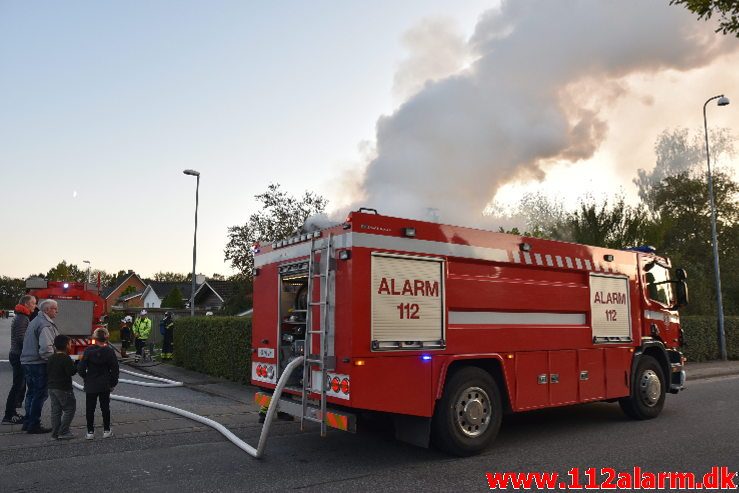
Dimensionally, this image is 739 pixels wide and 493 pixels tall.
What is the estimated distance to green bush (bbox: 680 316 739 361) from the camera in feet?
59.8

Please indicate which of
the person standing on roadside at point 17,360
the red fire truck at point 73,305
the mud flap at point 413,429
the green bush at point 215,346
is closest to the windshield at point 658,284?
the mud flap at point 413,429

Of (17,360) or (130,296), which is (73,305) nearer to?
(17,360)

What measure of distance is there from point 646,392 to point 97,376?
25.1 ft

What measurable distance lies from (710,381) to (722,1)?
9.15 metres

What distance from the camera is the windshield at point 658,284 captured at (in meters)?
8.86

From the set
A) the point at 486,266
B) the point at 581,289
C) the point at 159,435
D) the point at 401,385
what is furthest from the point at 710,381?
the point at 159,435

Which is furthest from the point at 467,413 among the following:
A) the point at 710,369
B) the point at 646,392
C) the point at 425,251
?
the point at 710,369

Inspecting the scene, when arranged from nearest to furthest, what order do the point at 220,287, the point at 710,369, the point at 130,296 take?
1. the point at 710,369
2. the point at 220,287
3. the point at 130,296

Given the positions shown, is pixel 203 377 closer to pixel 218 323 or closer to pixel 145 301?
pixel 218 323

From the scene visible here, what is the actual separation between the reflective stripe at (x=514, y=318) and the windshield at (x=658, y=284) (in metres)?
2.07

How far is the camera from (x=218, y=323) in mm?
13500

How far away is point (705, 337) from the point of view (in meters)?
18.9

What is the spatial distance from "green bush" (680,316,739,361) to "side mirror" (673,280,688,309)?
9.87 m

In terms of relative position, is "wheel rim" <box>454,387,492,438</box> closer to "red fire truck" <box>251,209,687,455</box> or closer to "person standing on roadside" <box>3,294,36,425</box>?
"red fire truck" <box>251,209,687,455</box>
